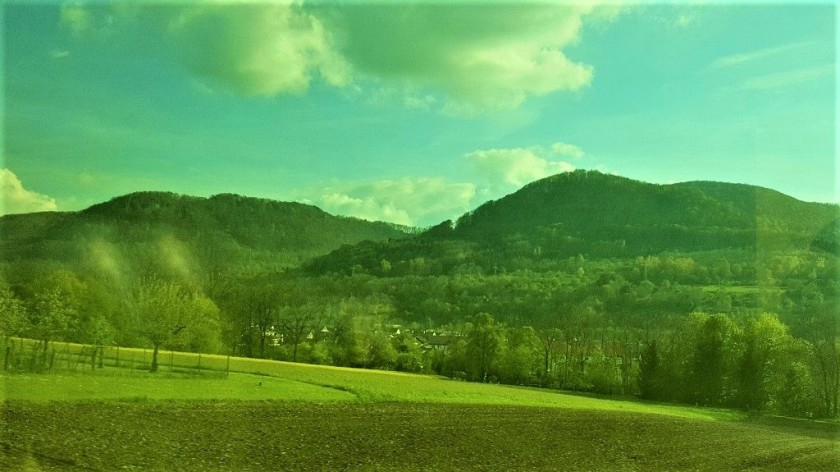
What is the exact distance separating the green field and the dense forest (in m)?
7.00

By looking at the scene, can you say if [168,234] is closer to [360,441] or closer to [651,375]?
[651,375]

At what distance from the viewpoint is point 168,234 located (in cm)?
8150

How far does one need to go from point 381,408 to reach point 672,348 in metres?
34.6

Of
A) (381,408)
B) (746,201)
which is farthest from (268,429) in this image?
(746,201)

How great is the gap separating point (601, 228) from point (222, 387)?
157707mm

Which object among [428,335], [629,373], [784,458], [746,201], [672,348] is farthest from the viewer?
[746,201]

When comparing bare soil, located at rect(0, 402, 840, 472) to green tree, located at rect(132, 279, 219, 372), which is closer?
bare soil, located at rect(0, 402, 840, 472)

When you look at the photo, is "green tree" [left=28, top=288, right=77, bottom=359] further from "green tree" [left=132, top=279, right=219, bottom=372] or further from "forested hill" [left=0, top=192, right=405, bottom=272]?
"forested hill" [left=0, top=192, right=405, bottom=272]

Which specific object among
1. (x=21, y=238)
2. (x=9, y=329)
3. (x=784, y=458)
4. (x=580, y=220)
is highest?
(x=580, y=220)

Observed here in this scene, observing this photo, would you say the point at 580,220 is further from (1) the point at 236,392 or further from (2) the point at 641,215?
(1) the point at 236,392

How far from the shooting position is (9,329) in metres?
31.0

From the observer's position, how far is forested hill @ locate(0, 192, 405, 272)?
5075 centimetres

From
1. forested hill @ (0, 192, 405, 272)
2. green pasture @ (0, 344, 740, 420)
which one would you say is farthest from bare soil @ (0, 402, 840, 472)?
forested hill @ (0, 192, 405, 272)

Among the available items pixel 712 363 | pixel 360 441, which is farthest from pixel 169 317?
pixel 712 363
